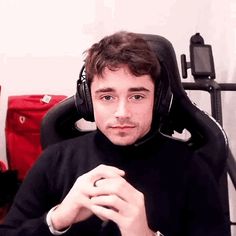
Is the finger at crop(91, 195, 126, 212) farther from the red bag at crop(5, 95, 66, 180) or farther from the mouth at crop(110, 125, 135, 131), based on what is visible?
the red bag at crop(5, 95, 66, 180)

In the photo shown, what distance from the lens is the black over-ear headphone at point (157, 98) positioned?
97cm

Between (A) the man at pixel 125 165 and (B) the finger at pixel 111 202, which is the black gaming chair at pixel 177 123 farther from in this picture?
(B) the finger at pixel 111 202

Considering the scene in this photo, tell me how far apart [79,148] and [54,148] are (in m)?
0.07

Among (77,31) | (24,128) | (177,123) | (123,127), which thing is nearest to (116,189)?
(123,127)

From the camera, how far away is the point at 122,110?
0.89m

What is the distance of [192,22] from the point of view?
2164mm

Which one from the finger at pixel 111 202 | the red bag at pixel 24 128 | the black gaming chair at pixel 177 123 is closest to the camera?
the finger at pixel 111 202

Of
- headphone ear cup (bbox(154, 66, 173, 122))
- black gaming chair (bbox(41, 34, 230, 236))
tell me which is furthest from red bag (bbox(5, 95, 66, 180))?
headphone ear cup (bbox(154, 66, 173, 122))

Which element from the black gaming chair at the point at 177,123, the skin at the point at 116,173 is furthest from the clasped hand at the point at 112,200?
the black gaming chair at the point at 177,123

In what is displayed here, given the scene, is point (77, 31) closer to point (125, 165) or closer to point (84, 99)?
point (84, 99)

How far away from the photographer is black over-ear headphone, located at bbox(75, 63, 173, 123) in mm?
972

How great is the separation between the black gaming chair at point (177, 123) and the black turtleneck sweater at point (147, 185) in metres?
0.13

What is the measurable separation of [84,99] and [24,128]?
1228 millimetres

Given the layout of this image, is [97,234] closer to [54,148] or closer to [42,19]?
[54,148]
